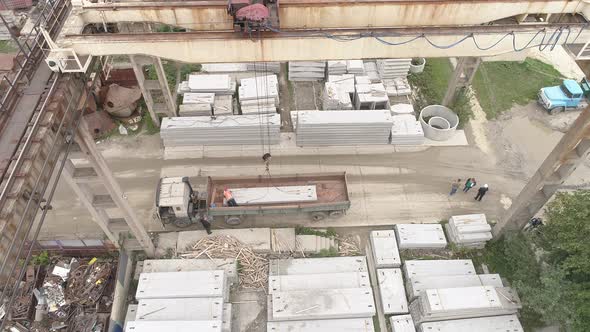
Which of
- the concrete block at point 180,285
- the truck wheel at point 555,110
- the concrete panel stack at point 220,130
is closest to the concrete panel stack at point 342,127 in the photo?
the concrete panel stack at point 220,130

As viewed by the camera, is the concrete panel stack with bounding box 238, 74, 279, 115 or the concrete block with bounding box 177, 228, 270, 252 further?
the concrete panel stack with bounding box 238, 74, 279, 115

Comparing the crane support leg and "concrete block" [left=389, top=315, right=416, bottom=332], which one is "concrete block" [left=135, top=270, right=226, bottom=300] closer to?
"concrete block" [left=389, top=315, right=416, bottom=332]

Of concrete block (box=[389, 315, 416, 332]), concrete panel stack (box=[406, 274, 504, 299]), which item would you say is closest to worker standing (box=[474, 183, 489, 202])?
concrete panel stack (box=[406, 274, 504, 299])

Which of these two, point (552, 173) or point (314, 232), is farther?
point (314, 232)

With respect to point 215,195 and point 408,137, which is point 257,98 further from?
point 408,137

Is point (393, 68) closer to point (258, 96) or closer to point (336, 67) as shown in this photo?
point (336, 67)

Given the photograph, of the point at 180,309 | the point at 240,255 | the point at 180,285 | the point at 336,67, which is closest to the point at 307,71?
the point at 336,67
